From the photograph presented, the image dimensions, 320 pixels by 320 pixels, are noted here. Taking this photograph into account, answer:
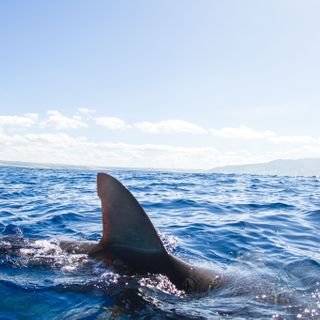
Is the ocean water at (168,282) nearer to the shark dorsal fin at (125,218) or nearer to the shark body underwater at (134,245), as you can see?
the shark body underwater at (134,245)

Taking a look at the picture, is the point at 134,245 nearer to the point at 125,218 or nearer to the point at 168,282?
the point at 125,218

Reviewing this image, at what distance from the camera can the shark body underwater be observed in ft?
17.7

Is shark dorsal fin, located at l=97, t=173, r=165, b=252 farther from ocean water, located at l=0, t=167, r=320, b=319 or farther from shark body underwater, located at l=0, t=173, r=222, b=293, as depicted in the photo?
ocean water, located at l=0, t=167, r=320, b=319

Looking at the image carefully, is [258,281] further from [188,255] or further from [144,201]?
[144,201]

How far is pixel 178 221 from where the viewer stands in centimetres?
1246

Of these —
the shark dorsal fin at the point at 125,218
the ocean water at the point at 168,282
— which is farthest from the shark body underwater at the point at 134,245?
the ocean water at the point at 168,282

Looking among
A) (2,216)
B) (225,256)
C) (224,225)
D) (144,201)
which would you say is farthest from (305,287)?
(144,201)

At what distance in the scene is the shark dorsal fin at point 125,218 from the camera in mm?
5434

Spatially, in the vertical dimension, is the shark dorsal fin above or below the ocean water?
above

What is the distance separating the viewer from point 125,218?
5520 millimetres

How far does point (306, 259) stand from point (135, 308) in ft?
14.6

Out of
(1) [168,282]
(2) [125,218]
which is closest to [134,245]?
(2) [125,218]

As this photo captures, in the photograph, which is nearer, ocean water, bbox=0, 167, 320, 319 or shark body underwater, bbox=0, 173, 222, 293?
ocean water, bbox=0, 167, 320, 319

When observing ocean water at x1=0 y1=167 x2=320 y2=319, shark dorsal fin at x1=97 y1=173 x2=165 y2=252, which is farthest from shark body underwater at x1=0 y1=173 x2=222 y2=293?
ocean water at x1=0 y1=167 x2=320 y2=319
